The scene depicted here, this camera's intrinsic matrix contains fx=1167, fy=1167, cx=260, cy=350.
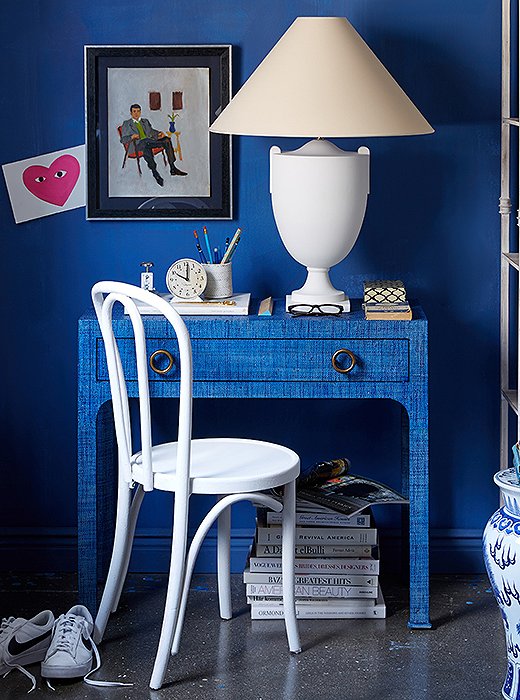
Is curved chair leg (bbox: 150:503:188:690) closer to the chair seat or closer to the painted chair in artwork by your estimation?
the chair seat

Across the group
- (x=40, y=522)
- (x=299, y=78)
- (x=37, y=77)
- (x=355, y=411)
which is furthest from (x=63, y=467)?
(x=299, y=78)

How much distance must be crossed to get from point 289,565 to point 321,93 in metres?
1.14

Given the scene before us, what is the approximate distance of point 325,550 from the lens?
3.05m

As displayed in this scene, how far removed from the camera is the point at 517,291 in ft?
10.8

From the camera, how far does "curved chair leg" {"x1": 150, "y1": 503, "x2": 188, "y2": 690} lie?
2.63 metres

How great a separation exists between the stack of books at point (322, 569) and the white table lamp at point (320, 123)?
58cm

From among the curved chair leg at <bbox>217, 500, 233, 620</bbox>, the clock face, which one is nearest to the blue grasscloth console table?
the clock face

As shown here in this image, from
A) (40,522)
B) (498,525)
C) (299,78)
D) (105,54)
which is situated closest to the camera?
(498,525)

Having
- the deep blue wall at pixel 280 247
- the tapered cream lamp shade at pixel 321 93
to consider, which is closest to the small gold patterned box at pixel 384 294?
the deep blue wall at pixel 280 247

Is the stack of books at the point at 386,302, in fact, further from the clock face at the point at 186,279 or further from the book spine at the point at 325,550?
the book spine at the point at 325,550

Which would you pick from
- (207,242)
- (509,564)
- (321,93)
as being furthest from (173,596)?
(321,93)

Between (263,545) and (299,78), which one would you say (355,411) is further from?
(299,78)

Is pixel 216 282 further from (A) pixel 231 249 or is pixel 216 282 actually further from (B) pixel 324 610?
(B) pixel 324 610

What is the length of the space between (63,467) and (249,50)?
1.31 meters
